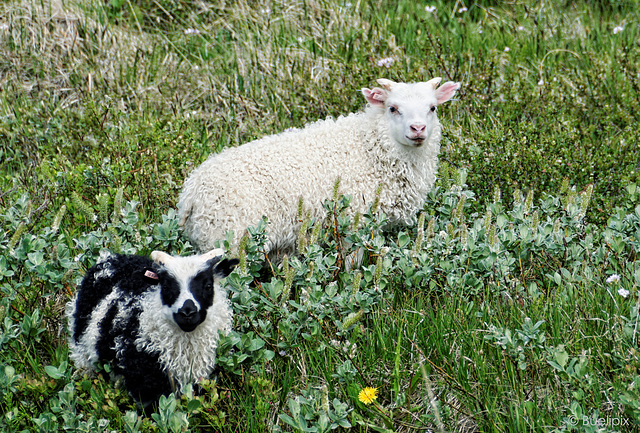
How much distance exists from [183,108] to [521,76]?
3170 mm

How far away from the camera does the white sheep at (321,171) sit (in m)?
4.09

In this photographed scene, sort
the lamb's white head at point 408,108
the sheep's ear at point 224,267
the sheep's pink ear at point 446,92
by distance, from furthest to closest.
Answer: the sheep's pink ear at point 446,92 < the lamb's white head at point 408,108 < the sheep's ear at point 224,267

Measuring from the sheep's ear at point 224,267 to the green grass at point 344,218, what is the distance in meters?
0.21

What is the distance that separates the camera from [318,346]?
341cm

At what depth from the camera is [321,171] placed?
437cm

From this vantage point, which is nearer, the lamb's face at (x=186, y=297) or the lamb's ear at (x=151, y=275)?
the lamb's face at (x=186, y=297)

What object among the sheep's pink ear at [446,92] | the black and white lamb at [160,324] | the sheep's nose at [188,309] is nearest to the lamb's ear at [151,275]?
the black and white lamb at [160,324]

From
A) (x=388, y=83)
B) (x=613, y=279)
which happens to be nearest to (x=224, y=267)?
(x=613, y=279)

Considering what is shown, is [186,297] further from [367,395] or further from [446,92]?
[446,92]

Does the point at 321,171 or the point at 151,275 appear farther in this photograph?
the point at 321,171

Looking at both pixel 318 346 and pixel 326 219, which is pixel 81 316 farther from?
pixel 326 219

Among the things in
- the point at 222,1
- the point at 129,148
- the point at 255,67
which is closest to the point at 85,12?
the point at 222,1

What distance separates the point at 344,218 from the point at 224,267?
1.00 m

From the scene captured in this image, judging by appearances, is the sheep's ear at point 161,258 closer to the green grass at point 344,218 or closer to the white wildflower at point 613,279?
the green grass at point 344,218
